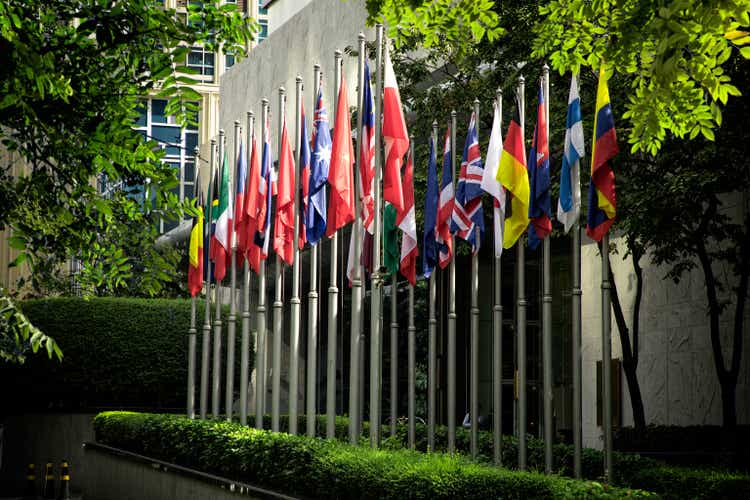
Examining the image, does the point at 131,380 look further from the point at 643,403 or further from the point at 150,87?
the point at 150,87

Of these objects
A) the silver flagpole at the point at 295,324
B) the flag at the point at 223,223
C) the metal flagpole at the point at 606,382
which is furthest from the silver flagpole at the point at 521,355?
the flag at the point at 223,223

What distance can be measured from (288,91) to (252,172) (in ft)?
48.6

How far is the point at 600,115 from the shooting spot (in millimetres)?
13500

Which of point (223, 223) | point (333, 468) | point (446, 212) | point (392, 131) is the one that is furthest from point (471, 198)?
Result: point (223, 223)

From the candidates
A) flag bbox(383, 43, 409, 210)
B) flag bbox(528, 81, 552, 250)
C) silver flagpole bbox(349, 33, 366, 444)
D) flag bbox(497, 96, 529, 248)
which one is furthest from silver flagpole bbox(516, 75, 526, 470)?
silver flagpole bbox(349, 33, 366, 444)

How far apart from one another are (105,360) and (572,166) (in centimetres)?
1722

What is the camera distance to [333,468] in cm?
1342

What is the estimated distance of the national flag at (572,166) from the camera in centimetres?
1395

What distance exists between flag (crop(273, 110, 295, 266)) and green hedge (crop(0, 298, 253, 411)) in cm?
1095

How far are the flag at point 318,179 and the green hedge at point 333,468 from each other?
9.97 feet

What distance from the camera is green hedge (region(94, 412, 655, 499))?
11.0 meters

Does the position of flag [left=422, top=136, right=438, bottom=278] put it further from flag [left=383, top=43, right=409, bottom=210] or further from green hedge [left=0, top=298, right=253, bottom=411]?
green hedge [left=0, top=298, right=253, bottom=411]

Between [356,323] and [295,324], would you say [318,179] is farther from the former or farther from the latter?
[295,324]

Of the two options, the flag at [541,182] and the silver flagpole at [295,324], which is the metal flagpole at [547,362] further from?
the silver flagpole at [295,324]
